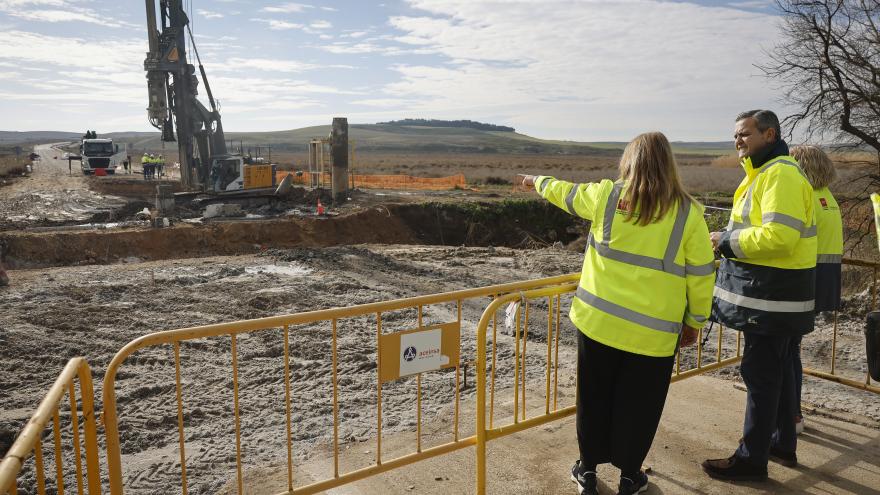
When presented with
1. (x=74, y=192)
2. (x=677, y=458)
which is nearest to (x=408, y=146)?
(x=74, y=192)

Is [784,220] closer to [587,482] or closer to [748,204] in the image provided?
[748,204]

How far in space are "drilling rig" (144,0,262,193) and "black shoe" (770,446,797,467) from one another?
21.5 meters

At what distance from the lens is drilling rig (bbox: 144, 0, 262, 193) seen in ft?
69.6

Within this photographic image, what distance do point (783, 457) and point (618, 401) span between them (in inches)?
67.8

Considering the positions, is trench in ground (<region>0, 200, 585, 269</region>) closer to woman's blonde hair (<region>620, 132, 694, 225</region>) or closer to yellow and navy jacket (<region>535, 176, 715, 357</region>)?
yellow and navy jacket (<region>535, 176, 715, 357</region>)

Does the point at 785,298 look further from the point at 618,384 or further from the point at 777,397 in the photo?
the point at 618,384

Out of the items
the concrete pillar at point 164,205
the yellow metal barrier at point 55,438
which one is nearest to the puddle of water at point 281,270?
the concrete pillar at point 164,205

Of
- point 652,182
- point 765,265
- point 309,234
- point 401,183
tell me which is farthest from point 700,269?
point 401,183

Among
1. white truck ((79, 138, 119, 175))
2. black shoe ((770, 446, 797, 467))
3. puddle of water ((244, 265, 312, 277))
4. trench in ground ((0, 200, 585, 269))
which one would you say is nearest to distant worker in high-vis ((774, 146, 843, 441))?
black shoe ((770, 446, 797, 467))

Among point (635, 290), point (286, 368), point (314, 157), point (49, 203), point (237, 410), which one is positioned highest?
point (314, 157)

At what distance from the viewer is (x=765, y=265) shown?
152 inches

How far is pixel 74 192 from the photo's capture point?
29.0 metres

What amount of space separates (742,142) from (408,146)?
158952 mm

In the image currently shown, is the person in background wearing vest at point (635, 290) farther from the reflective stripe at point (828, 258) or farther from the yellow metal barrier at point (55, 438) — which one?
the yellow metal barrier at point (55, 438)
